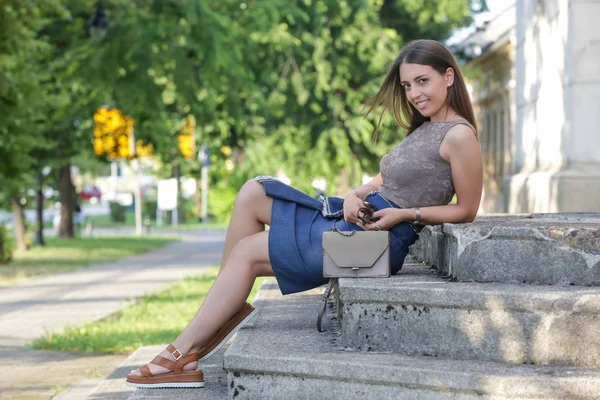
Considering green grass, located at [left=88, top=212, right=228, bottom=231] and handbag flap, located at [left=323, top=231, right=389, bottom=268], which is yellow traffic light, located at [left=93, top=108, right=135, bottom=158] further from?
handbag flap, located at [left=323, top=231, right=389, bottom=268]

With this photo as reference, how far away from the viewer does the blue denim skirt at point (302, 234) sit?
526cm

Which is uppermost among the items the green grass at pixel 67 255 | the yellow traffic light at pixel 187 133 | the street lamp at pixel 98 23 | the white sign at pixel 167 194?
the street lamp at pixel 98 23

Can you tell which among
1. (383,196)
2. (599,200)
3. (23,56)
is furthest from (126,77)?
(383,196)

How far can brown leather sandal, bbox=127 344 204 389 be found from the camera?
203 inches

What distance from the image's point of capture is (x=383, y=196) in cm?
555

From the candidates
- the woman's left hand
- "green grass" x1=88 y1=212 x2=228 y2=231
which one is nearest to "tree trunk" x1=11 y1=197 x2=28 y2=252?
"green grass" x1=88 y1=212 x2=228 y2=231

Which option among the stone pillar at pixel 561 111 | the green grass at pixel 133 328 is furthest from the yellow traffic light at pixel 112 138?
the stone pillar at pixel 561 111

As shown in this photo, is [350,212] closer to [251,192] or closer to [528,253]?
[251,192]

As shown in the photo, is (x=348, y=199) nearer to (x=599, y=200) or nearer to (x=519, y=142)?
(x=599, y=200)

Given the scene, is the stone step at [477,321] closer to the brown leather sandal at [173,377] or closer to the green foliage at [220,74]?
the brown leather sandal at [173,377]

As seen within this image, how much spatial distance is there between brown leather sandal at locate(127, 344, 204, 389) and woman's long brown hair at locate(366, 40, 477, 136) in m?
1.52

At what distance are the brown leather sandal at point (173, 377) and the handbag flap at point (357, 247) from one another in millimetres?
809

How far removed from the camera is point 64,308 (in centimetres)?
1299

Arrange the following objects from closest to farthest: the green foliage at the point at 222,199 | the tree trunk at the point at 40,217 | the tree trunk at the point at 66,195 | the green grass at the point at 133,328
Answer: the green grass at the point at 133,328
the tree trunk at the point at 40,217
the tree trunk at the point at 66,195
the green foliage at the point at 222,199
